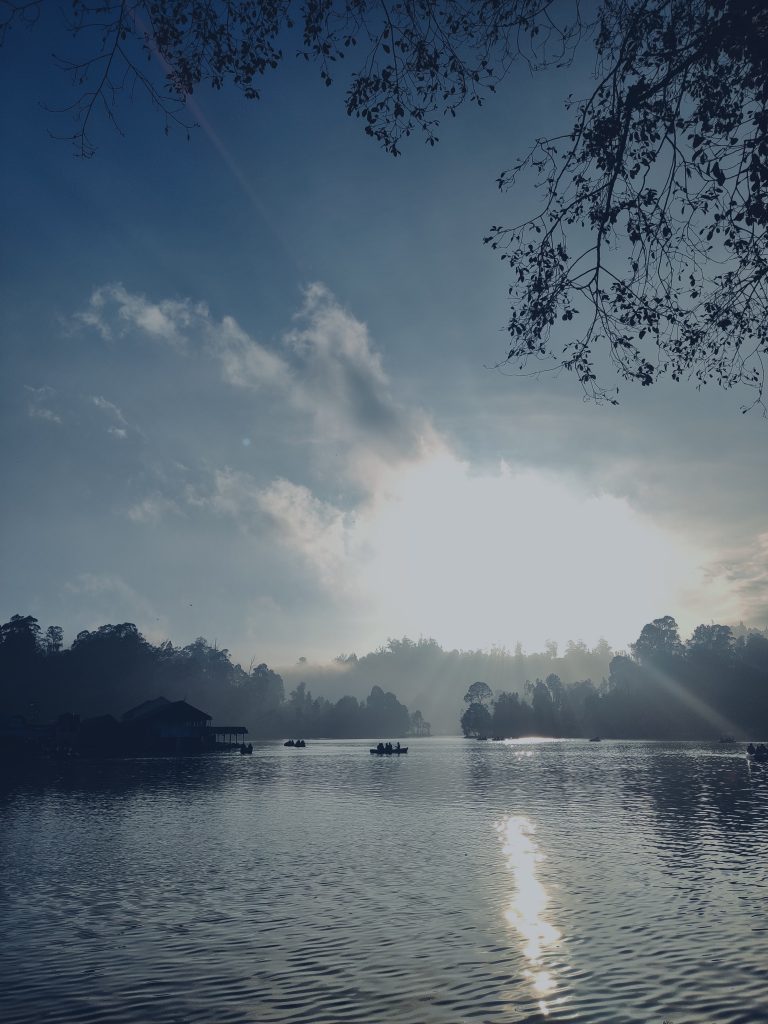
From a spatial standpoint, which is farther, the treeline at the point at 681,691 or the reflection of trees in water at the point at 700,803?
the treeline at the point at 681,691

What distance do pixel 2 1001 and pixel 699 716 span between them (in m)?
169

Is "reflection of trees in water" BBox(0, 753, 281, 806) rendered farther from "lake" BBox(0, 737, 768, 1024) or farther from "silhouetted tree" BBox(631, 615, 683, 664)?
"silhouetted tree" BBox(631, 615, 683, 664)

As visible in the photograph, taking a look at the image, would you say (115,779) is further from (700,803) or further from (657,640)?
(657,640)

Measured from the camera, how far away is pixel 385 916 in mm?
15859

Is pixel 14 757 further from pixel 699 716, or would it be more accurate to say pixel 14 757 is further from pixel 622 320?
pixel 699 716

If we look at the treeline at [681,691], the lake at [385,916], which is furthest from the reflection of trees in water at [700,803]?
the treeline at [681,691]

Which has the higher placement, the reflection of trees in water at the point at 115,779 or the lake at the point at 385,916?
the lake at the point at 385,916

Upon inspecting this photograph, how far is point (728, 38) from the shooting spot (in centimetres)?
957

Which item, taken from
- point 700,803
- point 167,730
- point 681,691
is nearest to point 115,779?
point 167,730

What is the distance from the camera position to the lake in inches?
423

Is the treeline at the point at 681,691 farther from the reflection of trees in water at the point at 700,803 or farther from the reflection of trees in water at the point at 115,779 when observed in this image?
the reflection of trees in water at the point at 115,779

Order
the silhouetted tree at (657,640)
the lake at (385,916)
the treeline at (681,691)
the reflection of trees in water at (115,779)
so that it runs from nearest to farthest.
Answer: the lake at (385,916) < the reflection of trees in water at (115,779) < the treeline at (681,691) < the silhouetted tree at (657,640)

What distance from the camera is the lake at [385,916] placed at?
1075cm

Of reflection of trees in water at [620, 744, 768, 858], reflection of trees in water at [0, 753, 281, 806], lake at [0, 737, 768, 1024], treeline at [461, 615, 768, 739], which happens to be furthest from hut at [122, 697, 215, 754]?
treeline at [461, 615, 768, 739]
